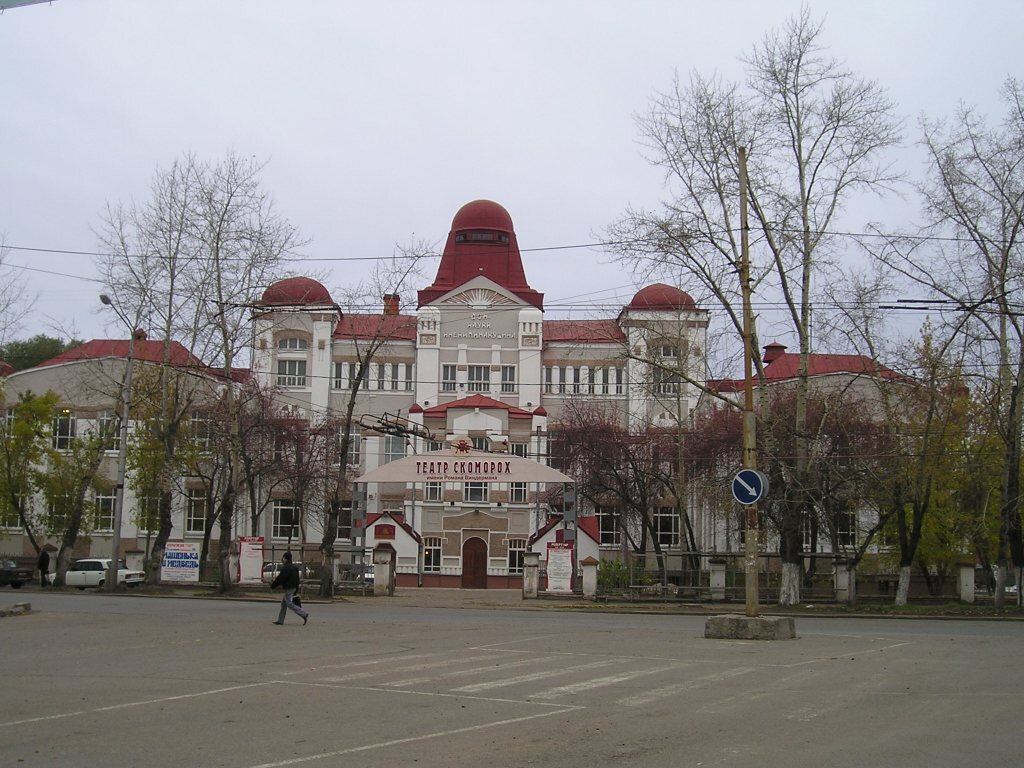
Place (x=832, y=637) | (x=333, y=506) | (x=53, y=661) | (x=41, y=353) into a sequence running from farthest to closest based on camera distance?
(x=41, y=353)
(x=333, y=506)
(x=832, y=637)
(x=53, y=661)

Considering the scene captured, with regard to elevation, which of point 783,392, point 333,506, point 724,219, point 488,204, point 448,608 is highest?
point 488,204

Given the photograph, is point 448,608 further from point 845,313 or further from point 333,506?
point 845,313

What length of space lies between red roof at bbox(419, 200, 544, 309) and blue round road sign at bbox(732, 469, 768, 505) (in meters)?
49.5

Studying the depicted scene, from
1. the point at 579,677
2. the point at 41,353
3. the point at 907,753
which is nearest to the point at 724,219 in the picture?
the point at 579,677

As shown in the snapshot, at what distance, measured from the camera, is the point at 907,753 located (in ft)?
27.8

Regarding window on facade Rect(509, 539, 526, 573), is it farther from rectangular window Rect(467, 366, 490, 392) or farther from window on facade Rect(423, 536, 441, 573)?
rectangular window Rect(467, 366, 490, 392)

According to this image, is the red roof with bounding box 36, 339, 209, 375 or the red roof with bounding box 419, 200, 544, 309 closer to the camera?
the red roof with bounding box 36, 339, 209, 375

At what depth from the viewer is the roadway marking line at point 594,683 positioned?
466 inches

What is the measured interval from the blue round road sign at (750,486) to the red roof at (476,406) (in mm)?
41592

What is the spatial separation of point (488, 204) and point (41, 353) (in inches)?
1741

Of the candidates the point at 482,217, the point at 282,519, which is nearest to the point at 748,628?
the point at 282,519

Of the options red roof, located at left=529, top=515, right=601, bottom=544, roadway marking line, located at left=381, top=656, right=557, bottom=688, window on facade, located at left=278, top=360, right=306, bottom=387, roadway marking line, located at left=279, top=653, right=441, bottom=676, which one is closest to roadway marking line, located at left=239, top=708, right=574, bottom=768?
roadway marking line, located at left=381, top=656, right=557, bottom=688

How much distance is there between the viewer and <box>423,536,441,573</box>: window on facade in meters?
59.1

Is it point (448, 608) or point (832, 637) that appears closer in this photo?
A: point (832, 637)
